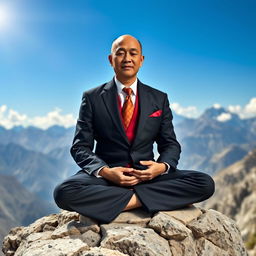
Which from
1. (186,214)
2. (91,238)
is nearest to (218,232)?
(186,214)

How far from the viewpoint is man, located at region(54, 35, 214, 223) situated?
5.68 metres

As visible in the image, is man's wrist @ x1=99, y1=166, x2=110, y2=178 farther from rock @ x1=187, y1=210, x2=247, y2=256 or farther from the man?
rock @ x1=187, y1=210, x2=247, y2=256

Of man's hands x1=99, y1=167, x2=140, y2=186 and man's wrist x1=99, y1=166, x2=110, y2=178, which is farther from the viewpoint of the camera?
man's wrist x1=99, y1=166, x2=110, y2=178

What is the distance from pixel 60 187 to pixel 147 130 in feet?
6.09

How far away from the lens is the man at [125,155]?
568 cm

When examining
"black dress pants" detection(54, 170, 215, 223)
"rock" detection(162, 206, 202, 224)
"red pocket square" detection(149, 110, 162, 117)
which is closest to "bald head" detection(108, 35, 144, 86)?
"red pocket square" detection(149, 110, 162, 117)

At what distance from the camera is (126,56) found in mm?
6109

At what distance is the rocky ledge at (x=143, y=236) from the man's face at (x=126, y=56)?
250cm

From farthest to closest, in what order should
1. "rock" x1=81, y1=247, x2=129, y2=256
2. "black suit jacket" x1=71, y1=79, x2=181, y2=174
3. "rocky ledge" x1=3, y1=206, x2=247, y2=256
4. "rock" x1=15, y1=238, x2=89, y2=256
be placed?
"black suit jacket" x1=71, y1=79, x2=181, y2=174 < "rocky ledge" x1=3, y1=206, x2=247, y2=256 < "rock" x1=15, y1=238, x2=89, y2=256 < "rock" x1=81, y1=247, x2=129, y2=256

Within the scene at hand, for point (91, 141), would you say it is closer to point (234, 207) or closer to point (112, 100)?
point (112, 100)

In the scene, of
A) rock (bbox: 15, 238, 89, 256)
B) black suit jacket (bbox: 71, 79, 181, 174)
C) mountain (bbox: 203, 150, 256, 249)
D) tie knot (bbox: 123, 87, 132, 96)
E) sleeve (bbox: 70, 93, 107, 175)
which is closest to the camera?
rock (bbox: 15, 238, 89, 256)

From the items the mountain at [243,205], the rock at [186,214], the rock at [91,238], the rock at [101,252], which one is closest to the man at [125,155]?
the rock at [186,214]

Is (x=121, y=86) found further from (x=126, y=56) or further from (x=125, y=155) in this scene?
(x=125, y=155)

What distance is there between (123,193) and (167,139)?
4.87 ft
